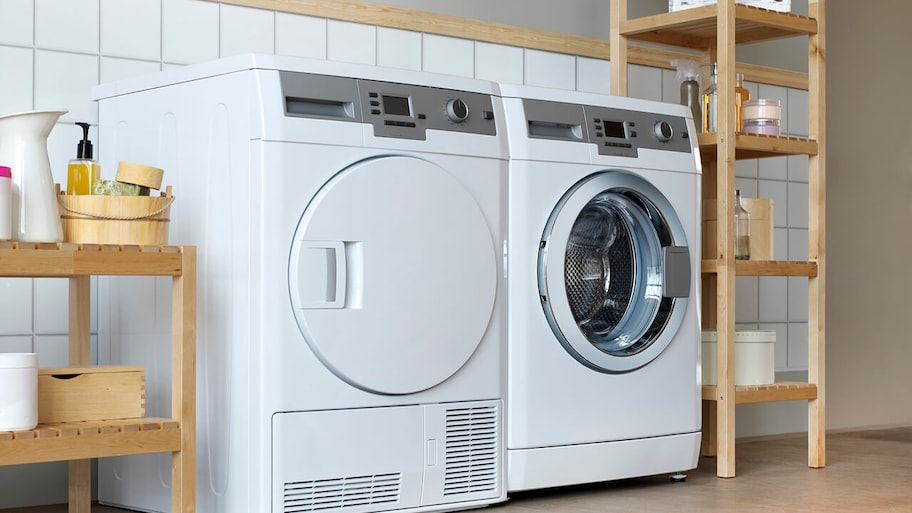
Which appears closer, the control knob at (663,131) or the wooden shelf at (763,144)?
the control knob at (663,131)

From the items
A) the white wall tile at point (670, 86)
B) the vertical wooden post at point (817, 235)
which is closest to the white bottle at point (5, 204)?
the vertical wooden post at point (817, 235)

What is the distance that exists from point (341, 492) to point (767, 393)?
1.42m

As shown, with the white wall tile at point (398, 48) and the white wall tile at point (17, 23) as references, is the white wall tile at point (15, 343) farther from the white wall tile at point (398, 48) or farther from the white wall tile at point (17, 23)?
the white wall tile at point (398, 48)

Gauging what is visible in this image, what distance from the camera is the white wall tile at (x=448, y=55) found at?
11.1ft

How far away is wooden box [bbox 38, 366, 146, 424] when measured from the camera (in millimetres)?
2154

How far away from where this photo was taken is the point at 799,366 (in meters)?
4.39

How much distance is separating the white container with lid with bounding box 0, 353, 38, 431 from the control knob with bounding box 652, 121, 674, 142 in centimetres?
167

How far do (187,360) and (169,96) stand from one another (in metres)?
0.64

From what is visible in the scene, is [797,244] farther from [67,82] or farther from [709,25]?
[67,82]

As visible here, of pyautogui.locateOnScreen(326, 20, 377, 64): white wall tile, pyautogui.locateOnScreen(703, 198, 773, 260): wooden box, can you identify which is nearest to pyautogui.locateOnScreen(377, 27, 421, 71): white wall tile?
pyautogui.locateOnScreen(326, 20, 377, 64): white wall tile

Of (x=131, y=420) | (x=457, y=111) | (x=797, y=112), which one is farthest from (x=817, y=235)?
(x=131, y=420)

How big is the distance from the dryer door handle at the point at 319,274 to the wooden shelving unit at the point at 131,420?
0.21m

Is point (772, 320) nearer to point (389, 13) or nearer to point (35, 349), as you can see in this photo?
point (389, 13)

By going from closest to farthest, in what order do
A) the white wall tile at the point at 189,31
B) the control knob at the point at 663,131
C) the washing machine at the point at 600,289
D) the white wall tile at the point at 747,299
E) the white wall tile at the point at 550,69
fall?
the washing machine at the point at 600,289 → the white wall tile at the point at 189,31 → the control knob at the point at 663,131 → the white wall tile at the point at 550,69 → the white wall tile at the point at 747,299
